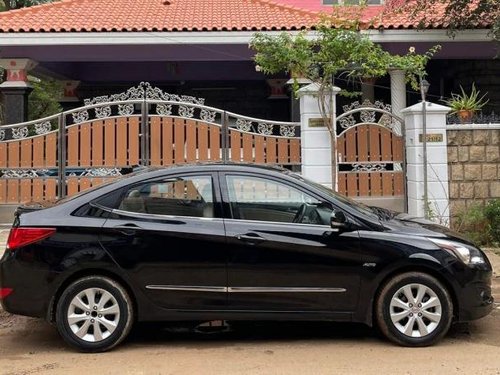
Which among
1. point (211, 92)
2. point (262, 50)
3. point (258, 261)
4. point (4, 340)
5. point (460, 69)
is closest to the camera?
point (258, 261)

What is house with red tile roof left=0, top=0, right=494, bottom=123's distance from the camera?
39.2 ft

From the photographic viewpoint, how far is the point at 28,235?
511cm

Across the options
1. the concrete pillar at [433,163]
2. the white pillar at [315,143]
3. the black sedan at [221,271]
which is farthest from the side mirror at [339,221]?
the concrete pillar at [433,163]

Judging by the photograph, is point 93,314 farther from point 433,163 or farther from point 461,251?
point 433,163

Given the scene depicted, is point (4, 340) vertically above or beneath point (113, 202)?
beneath

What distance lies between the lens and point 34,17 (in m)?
12.7

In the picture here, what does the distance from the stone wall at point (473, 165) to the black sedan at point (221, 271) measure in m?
4.98

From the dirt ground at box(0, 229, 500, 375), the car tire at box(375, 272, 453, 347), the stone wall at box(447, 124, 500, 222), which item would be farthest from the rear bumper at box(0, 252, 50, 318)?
the stone wall at box(447, 124, 500, 222)

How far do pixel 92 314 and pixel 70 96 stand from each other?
1221 cm

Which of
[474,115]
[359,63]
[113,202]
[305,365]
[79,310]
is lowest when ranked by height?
[305,365]

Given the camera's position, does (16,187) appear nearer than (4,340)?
No

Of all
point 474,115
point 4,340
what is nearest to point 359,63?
point 474,115

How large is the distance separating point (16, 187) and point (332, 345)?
7160mm

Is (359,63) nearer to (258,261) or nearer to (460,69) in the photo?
(258,261)
